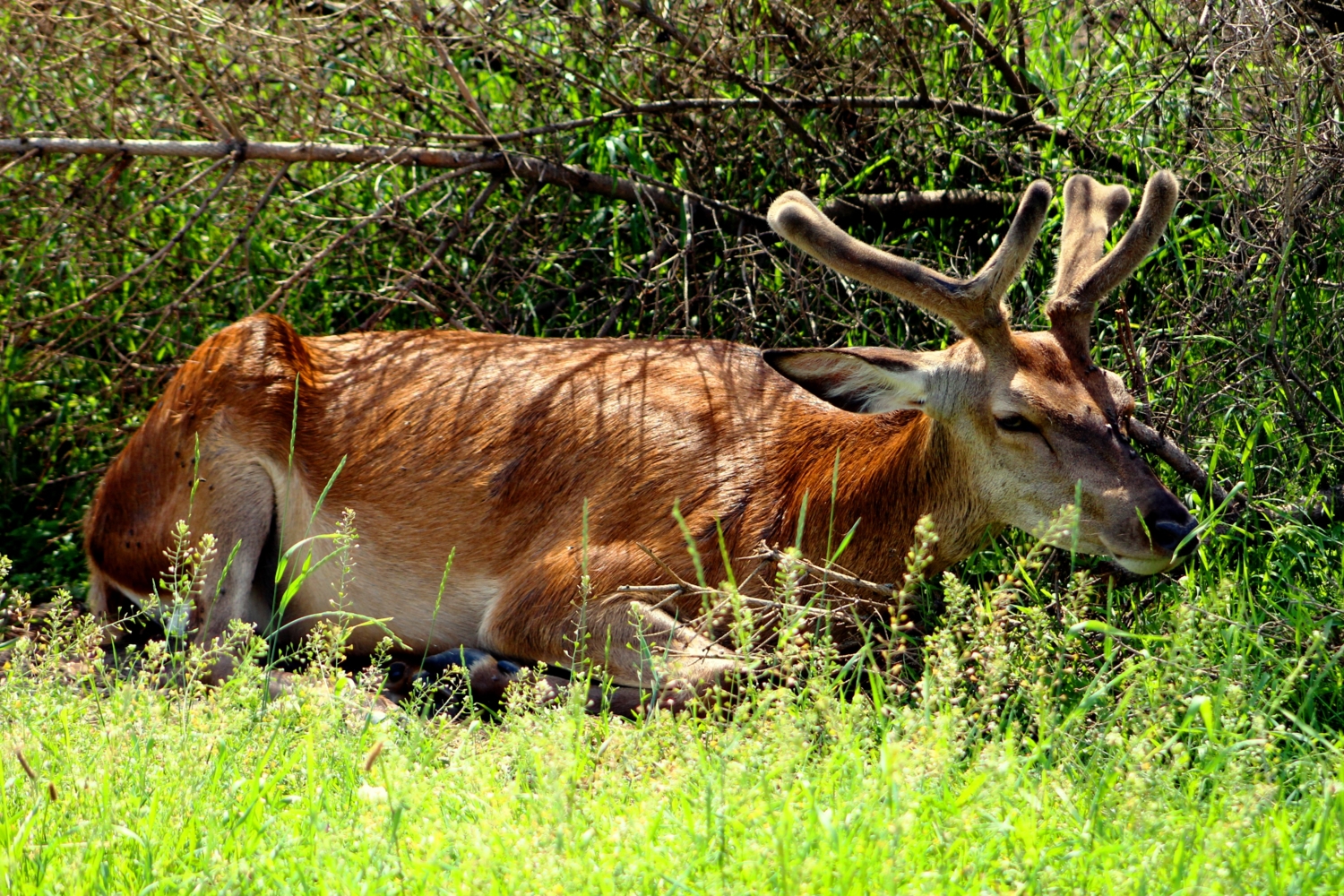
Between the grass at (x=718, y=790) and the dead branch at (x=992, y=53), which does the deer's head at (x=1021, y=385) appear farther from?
the dead branch at (x=992, y=53)

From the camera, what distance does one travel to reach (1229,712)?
11.7 feet

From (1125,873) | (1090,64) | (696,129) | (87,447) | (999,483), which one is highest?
(1090,64)

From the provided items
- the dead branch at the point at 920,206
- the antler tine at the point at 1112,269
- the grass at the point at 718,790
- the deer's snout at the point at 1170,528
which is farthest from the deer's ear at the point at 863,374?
the dead branch at the point at 920,206

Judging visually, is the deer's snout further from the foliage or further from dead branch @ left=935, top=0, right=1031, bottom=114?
dead branch @ left=935, top=0, right=1031, bottom=114

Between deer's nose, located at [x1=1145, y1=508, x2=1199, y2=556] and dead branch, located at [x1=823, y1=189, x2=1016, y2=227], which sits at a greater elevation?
dead branch, located at [x1=823, y1=189, x2=1016, y2=227]

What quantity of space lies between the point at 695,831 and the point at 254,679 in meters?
1.47

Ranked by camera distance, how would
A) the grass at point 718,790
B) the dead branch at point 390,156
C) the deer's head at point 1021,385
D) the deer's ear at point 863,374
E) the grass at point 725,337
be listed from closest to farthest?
the grass at point 718,790 < the grass at point 725,337 < the deer's head at point 1021,385 < the deer's ear at point 863,374 < the dead branch at point 390,156

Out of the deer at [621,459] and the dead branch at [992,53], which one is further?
the dead branch at [992,53]

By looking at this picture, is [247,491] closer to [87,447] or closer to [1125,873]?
[87,447]

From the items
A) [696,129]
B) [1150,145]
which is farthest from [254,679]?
[1150,145]

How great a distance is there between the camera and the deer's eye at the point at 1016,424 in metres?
4.38

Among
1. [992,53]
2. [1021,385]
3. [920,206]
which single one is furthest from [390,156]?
[1021,385]

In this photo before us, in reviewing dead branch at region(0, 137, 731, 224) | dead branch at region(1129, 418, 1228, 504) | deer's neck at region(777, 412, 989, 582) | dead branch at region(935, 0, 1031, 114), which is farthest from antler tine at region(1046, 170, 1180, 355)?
dead branch at region(0, 137, 731, 224)

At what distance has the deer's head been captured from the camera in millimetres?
4195
